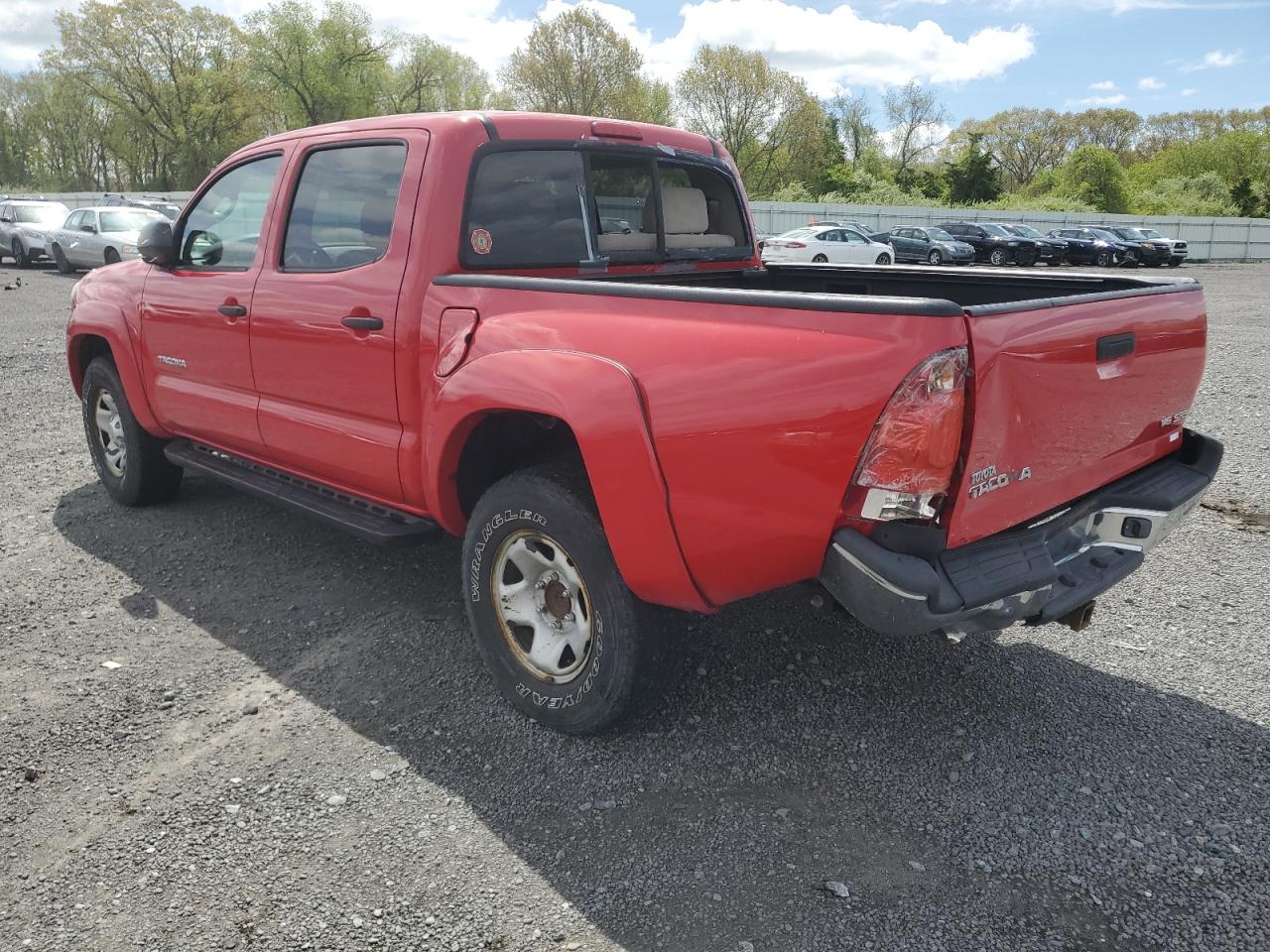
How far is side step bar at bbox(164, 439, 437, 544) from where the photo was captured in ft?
12.0

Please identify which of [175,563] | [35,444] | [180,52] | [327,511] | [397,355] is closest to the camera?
[397,355]

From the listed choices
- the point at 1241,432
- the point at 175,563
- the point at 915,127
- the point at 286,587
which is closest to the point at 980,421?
the point at 286,587

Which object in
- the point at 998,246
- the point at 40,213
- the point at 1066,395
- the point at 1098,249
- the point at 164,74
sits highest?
the point at 164,74

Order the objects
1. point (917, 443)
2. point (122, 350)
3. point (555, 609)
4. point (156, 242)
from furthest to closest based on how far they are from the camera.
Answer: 1. point (122, 350)
2. point (156, 242)
3. point (555, 609)
4. point (917, 443)

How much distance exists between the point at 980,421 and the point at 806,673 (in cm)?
155

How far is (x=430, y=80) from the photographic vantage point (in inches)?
2591

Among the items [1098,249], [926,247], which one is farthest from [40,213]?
[1098,249]

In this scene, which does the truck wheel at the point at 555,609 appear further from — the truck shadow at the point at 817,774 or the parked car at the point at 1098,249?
the parked car at the point at 1098,249

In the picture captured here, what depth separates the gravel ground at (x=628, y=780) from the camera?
2439 mm

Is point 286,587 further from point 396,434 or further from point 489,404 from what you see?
point 489,404

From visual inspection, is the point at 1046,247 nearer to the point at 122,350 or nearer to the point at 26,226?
the point at 26,226

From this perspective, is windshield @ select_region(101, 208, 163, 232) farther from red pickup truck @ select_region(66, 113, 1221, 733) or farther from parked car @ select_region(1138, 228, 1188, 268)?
parked car @ select_region(1138, 228, 1188, 268)

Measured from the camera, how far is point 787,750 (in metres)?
3.15

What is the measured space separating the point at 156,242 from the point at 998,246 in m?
35.2
